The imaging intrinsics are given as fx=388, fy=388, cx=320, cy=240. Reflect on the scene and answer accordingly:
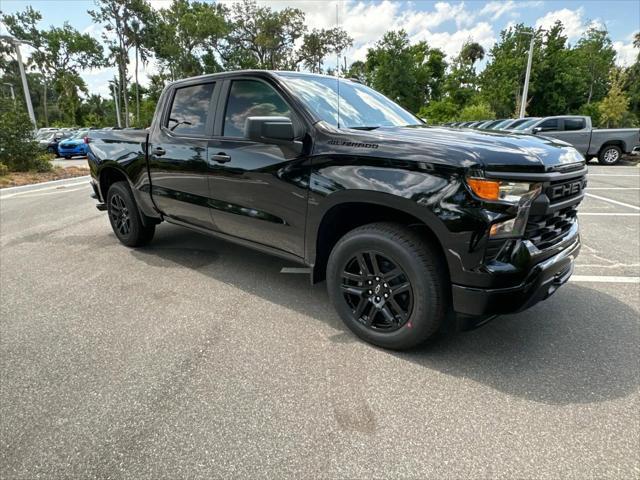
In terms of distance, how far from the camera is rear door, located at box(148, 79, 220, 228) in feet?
11.6

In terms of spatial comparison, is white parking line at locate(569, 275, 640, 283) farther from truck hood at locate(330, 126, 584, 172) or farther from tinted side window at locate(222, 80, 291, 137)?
tinted side window at locate(222, 80, 291, 137)

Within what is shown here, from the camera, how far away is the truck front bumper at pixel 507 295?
213 cm

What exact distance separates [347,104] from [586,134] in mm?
14384

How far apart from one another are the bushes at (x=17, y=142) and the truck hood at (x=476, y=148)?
13.7 metres

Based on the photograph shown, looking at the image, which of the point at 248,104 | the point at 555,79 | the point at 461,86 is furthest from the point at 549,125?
the point at 461,86

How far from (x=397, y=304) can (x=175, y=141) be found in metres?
2.66

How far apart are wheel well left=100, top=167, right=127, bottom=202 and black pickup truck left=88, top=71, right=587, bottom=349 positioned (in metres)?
1.26

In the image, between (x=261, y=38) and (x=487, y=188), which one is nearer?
(x=487, y=188)

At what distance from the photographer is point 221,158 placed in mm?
3281

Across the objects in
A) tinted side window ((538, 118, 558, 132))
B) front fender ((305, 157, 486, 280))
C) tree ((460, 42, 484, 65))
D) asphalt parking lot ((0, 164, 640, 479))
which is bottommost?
asphalt parking lot ((0, 164, 640, 479))

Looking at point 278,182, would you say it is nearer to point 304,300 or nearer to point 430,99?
point 304,300

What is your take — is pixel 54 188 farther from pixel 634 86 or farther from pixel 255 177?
pixel 634 86

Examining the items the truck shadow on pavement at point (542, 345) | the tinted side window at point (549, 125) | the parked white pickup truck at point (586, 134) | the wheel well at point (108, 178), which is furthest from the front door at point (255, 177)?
the tinted side window at point (549, 125)

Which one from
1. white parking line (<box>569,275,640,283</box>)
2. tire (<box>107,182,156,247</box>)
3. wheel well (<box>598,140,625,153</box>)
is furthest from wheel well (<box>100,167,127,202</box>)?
wheel well (<box>598,140,625,153</box>)
